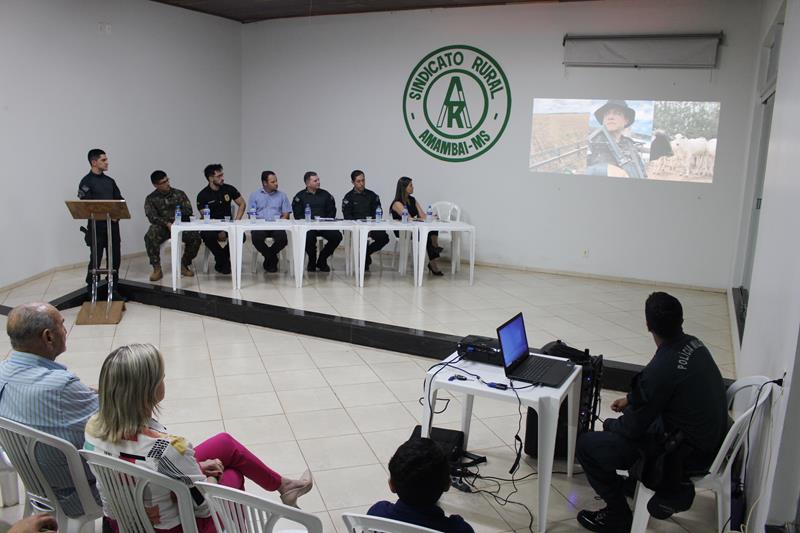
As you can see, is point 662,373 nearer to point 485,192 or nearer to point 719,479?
point 719,479

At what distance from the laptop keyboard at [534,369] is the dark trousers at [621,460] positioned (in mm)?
312

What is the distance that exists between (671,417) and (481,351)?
845mm

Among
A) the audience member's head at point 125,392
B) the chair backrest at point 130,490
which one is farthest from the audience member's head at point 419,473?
the audience member's head at point 125,392

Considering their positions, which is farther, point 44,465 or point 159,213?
point 159,213

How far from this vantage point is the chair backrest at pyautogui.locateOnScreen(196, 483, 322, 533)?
166 cm

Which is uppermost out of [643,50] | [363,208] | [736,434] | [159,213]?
[643,50]

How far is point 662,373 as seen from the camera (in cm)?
248

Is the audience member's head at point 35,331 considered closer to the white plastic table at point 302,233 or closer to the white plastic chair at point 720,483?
the white plastic chair at point 720,483

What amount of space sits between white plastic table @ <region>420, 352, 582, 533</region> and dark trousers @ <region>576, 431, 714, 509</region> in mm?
160

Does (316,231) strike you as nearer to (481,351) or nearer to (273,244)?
(273,244)

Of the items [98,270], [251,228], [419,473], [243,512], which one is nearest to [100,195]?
[98,270]

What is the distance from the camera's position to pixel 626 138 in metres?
7.34

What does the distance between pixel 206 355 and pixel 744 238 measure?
4.89 meters

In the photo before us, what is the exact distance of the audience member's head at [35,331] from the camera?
2.24 meters
